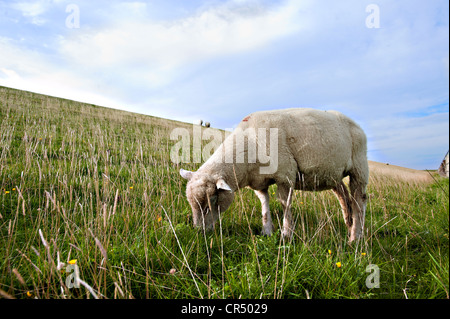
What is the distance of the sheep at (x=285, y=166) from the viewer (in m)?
3.55

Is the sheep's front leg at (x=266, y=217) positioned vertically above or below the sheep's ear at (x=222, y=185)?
below

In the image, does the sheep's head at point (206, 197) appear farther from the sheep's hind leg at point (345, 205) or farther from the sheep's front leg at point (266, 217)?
the sheep's hind leg at point (345, 205)

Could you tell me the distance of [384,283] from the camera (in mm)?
2402

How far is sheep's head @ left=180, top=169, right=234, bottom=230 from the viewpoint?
136 inches

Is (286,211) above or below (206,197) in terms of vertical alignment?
below

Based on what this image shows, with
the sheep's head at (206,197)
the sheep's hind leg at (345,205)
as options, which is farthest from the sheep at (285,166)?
the sheep's hind leg at (345,205)

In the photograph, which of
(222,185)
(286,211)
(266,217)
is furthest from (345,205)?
(222,185)

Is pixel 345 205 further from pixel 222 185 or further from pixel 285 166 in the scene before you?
pixel 222 185

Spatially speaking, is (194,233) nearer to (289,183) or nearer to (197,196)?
(197,196)

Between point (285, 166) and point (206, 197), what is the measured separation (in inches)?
52.8

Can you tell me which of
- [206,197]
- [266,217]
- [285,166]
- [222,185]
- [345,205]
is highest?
[285,166]

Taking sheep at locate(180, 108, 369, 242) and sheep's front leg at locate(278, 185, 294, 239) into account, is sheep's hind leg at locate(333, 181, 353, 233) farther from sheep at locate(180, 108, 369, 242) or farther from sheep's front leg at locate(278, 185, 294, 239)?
sheep's front leg at locate(278, 185, 294, 239)

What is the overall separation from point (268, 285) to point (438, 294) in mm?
1358

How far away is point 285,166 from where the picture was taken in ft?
12.5
